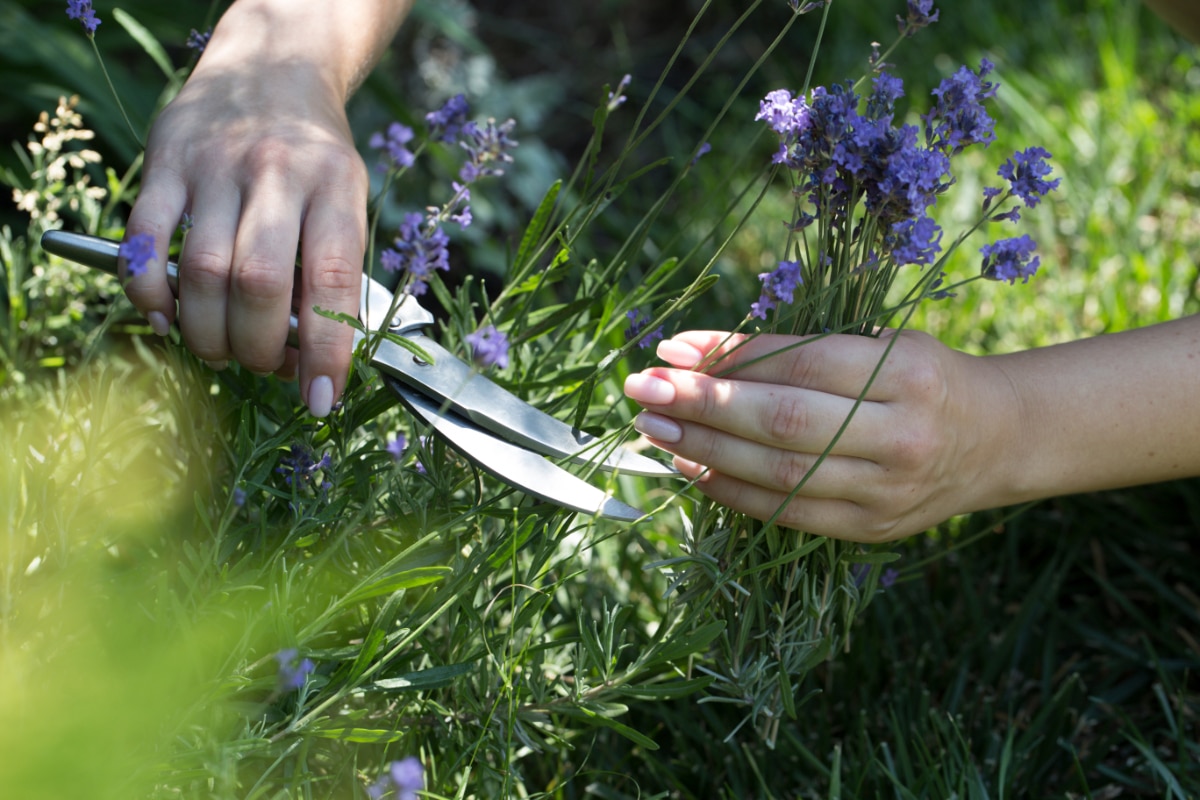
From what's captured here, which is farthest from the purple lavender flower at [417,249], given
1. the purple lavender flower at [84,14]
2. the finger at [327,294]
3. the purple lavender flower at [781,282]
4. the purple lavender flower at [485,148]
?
the purple lavender flower at [84,14]

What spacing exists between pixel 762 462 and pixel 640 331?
19 centimetres

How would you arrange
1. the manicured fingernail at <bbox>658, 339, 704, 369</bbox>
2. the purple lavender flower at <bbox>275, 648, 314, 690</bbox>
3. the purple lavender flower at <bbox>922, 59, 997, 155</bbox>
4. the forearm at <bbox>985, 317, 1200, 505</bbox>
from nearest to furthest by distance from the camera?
1. the purple lavender flower at <bbox>275, 648, 314, 690</bbox>
2. the purple lavender flower at <bbox>922, 59, 997, 155</bbox>
3. the manicured fingernail at <bbox>658, 339, 704, 369</bbox>
4. the forearm at <bbox>985, 317, 1200, 505</bbox>

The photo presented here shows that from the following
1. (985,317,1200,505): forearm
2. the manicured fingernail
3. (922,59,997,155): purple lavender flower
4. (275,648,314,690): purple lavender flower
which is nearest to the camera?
(275,648,314,690): purple lavender flower

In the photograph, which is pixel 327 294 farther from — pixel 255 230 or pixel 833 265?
pixel 833 265

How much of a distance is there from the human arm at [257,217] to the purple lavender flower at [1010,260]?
0.55 m

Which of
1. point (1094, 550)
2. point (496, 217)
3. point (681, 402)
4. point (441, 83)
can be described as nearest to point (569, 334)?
point (681, 402)

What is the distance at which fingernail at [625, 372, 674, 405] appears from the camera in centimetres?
90

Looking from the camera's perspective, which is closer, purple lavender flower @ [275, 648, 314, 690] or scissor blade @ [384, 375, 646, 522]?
purple lavender flower @ [275, 648, 314, 690]

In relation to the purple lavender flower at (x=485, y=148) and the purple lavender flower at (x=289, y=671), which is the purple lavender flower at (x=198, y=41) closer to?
the purple lavender flower at (x=485, y=148)

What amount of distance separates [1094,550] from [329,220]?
4.43 feet

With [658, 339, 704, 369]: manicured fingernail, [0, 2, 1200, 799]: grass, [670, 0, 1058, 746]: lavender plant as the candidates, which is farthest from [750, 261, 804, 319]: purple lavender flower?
[0, 2, 1200, 799]: grass

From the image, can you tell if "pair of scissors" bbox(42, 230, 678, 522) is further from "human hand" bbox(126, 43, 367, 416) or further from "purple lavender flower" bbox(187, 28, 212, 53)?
"purple lavender flower" bbox(187, 28, 212, 53)

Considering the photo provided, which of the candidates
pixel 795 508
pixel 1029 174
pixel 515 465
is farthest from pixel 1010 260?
pixel 515 465

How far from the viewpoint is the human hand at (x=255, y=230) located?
85 centimetres
